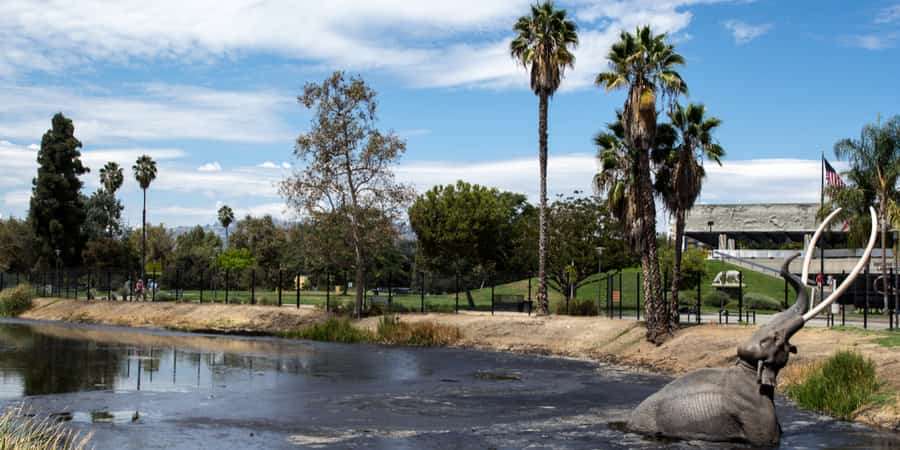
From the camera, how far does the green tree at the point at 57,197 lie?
87188 mm

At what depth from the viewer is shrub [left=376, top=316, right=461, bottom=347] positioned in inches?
1431

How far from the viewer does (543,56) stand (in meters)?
39.1

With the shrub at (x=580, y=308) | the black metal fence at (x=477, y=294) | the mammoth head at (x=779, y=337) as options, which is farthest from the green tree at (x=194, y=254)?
the mammoth head at (x=779, y=337)

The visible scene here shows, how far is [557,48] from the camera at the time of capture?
3944 centimetres

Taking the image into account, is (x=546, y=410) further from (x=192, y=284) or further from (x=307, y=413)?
(x=192, y=284)

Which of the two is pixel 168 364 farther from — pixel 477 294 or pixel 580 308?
pixel 477 294

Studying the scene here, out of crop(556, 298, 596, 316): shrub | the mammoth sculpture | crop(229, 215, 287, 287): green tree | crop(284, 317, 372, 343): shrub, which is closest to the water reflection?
crop(284, 317, 372, 343): shrub

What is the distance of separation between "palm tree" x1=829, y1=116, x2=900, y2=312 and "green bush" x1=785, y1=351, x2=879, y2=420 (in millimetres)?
36687

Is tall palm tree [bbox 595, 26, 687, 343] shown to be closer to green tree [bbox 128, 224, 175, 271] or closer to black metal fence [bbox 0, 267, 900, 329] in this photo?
black metal fence [bbox 0, 267, 900, 329]

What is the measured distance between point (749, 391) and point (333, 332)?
2733cm

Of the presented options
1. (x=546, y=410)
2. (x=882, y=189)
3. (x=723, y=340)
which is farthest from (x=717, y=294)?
(x=546, y=410)

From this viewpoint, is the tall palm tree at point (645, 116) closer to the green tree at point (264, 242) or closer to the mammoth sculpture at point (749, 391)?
the mammoth sculpture at point (749, 391)

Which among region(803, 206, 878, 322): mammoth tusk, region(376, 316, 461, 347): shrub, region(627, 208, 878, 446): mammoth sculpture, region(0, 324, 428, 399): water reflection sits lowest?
region(0, 324, 428, 399): water reflection

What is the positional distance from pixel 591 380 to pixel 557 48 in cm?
1900
